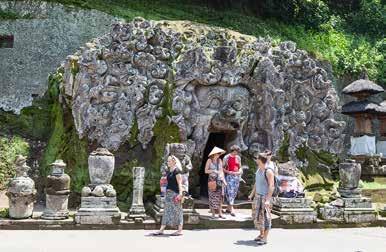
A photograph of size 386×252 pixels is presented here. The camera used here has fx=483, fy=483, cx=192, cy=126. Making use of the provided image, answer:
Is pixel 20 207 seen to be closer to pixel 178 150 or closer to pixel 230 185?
pixel 178 150

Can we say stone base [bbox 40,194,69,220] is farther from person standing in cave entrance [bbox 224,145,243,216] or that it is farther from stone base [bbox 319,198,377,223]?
stone base [bbox 319,198,377,223]

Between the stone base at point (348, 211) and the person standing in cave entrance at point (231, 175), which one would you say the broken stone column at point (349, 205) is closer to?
the stone base at point (348, 211)

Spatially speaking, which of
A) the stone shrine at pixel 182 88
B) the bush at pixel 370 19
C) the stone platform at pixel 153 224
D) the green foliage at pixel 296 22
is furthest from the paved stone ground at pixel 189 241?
the bush at pixel 370 19

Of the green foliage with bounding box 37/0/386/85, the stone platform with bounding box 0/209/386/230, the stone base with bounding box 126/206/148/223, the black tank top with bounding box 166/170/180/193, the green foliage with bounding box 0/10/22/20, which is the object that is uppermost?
the green foliage with bounding box 37/0/386/85

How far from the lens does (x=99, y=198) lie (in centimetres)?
1045

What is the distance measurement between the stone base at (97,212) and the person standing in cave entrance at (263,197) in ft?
10.4

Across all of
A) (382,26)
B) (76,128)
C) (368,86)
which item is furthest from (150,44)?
(382,26)

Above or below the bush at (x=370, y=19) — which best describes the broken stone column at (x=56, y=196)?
below

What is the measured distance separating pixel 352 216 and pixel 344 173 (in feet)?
3.42

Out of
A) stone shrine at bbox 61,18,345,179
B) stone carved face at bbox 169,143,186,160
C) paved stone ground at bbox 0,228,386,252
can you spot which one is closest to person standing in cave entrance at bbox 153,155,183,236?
paved stone ground at bbox 0,228,386,252

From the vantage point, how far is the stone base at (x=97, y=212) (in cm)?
1024

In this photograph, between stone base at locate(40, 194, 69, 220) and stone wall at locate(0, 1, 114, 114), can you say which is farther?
stone wall at locate(0, 1, 114, 114)

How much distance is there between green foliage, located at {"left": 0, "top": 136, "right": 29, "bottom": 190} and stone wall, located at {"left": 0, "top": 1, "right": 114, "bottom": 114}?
4139 mm

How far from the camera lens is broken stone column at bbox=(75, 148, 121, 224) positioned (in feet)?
33.7
